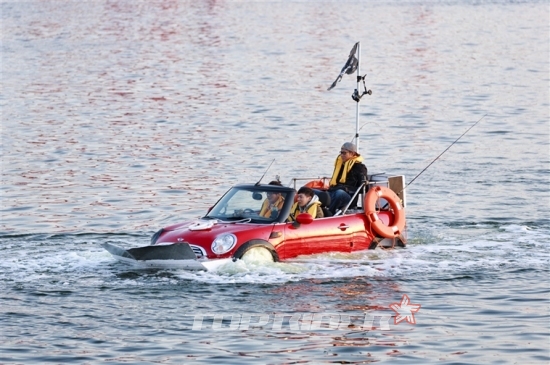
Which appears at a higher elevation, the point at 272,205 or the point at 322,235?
the point at 272,205

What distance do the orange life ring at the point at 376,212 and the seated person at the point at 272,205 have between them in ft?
5.43

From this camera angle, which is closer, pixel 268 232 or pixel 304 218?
pixel 268 232

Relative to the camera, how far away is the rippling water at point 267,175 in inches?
626

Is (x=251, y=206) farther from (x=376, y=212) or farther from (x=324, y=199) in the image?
(x=376, y=212)

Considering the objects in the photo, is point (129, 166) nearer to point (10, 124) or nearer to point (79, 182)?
point (79, 182)

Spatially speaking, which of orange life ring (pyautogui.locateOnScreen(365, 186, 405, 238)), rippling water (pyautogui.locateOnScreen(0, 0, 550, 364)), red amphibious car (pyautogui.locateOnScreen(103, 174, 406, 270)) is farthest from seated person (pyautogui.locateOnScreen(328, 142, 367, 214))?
rippling water (pyautogui.locateOnScreen(0, 0, 550, 364))

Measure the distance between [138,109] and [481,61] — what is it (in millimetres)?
20571

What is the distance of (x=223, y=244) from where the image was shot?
18.9 metres

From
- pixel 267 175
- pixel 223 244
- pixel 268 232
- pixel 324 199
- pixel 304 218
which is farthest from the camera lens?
pixel 267 175

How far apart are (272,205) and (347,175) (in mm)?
2166

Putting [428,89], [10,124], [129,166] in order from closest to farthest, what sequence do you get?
1. [129,166]
2. [10,124]
3. [428,89]

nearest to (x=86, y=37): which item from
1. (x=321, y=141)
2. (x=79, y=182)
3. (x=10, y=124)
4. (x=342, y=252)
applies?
(x=10, y=124)

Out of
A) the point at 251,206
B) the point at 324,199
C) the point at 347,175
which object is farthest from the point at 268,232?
the point at 347,175

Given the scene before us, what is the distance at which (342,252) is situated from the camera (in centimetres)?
2022
